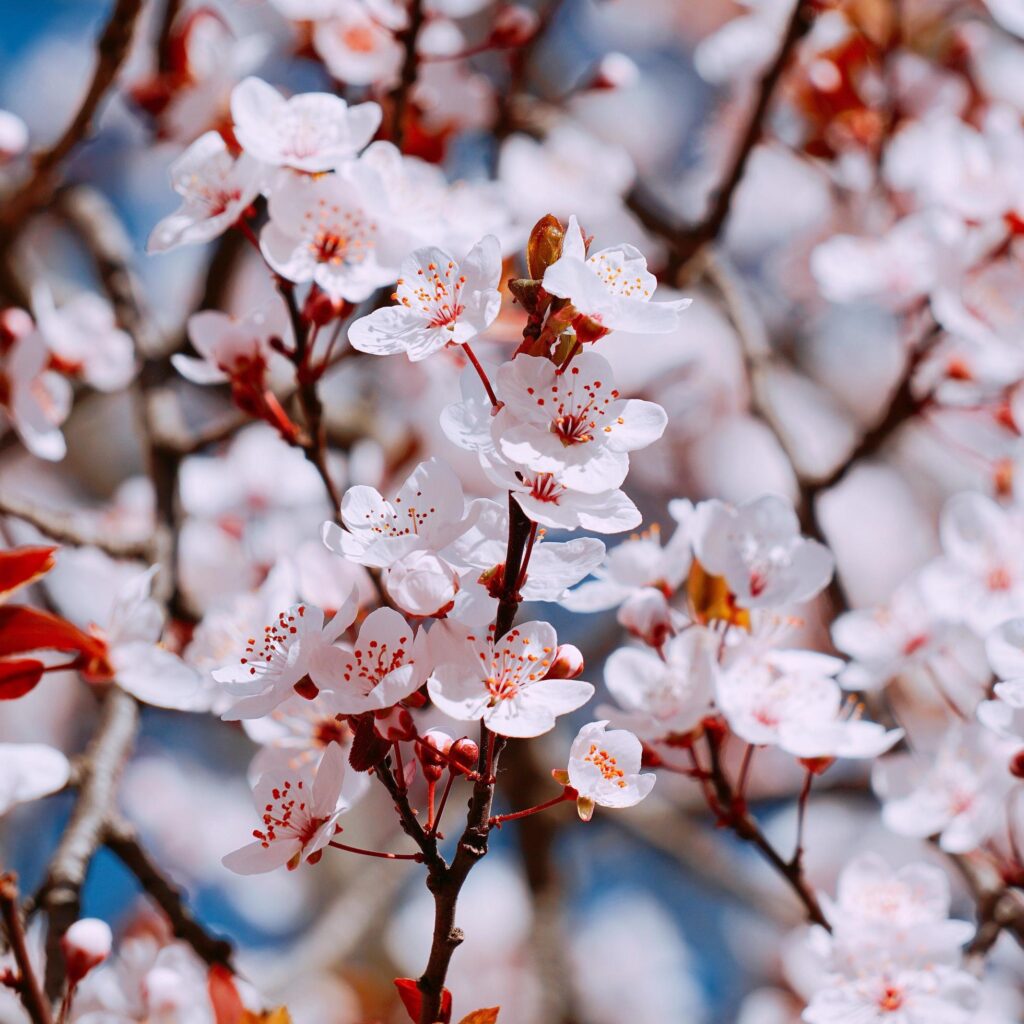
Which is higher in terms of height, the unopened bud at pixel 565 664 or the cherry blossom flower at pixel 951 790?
the unopened bud at pixel 565 664

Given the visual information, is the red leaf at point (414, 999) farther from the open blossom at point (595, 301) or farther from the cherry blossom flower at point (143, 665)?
the open blossom at point (595, 301)

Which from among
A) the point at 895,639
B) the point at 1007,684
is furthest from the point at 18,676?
the point at 895,639

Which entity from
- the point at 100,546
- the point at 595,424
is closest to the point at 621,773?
the point at 595,424

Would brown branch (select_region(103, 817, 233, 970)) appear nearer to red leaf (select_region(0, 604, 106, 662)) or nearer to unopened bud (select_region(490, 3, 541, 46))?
red leaf (select_region(0, 604, 106, 662))

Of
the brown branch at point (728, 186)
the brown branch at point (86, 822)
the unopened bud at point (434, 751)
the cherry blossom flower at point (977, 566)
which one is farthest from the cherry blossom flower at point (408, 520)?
the brown branch at point (728, 186)

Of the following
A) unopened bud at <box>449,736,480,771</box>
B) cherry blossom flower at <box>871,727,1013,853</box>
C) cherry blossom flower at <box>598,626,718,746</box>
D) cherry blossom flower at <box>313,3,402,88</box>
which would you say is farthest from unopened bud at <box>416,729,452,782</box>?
cherry blossom flower at <box>313,3,402,88</box>

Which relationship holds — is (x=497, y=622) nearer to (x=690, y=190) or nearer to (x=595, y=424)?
(x=595, y=424)
